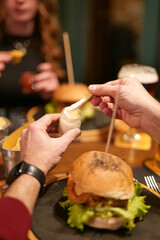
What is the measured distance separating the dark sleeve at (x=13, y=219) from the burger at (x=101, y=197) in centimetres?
23

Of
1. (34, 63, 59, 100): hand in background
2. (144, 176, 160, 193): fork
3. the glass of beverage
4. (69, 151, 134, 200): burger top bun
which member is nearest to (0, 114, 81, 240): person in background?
(69, 151, 134, 200): burger top bun

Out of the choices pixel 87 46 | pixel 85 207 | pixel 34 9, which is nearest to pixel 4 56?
pixel 34 9

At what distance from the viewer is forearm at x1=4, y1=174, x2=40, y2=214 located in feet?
3.48

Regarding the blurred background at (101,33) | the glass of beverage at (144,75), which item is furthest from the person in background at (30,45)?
the blurred background at (101,33)

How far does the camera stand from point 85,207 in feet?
3.94

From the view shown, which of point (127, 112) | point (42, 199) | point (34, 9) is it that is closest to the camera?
point (42, 199)

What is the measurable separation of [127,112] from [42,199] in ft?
2.25

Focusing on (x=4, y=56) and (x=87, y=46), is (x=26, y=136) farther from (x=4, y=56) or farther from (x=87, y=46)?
(x=87, y=46)

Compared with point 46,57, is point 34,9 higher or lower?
higher

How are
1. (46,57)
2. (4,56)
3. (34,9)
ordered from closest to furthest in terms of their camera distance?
(4,56) → (34,9) → (46,57)

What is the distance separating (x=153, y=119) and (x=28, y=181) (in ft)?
2.36

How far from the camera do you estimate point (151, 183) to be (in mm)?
1559

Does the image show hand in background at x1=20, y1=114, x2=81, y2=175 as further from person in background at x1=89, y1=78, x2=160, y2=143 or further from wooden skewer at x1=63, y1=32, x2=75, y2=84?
wooden skewer at x1=63, y1=32, x2=75, y2=84

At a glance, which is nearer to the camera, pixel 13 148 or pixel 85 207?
pixel 85 207
